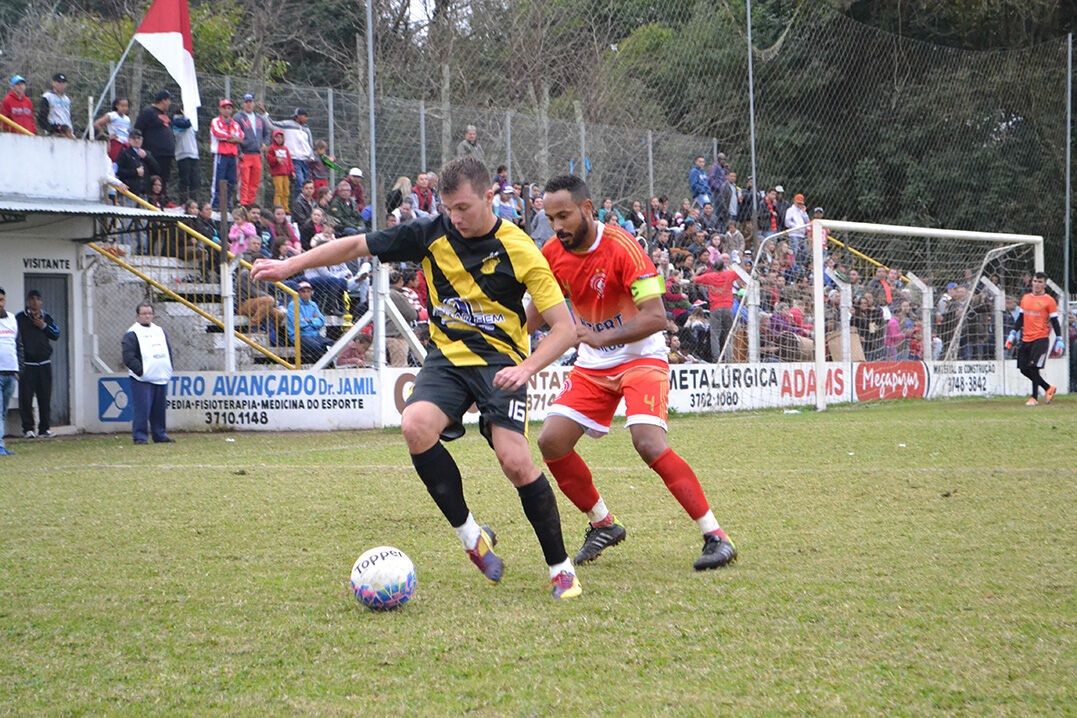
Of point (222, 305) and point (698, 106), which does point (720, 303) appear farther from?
point (222, 305)

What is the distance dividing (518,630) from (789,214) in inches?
840

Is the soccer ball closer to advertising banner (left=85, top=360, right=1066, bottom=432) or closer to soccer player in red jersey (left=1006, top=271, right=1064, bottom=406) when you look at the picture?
Result: advertising banner (left=85, top=360, right=1066, bottom=432)

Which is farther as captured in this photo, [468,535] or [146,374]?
[146,374]

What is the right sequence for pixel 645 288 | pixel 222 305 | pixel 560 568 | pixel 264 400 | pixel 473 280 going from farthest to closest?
pixel 222 305
pixel 264 400
pixel 645 288
pixel 473 280
pixel 560 568

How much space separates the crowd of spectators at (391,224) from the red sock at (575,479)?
33.2 feet

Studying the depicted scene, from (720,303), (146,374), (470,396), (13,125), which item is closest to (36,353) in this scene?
(146,374)

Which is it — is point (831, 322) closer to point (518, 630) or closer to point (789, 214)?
point (789, 214)

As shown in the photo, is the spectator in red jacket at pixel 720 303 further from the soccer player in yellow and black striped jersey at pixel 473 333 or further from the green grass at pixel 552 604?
the soccer player in yellow and black striped jersey at pixel 473 333

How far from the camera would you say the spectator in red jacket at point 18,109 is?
17.8m

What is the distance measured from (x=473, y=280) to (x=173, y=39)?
530 inches

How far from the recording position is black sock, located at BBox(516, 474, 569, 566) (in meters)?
5.32

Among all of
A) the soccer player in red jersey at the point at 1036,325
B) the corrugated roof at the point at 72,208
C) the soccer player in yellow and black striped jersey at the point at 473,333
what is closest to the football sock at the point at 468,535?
the soccer player in yellow and black striped jersey at the point at 473,333

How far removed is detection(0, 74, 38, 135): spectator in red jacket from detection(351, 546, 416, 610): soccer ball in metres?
15.3

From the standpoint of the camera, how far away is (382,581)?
495 cm
